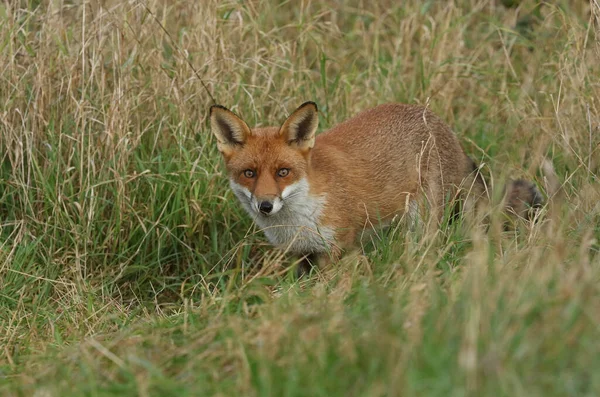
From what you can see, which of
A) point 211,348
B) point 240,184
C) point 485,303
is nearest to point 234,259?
point 240,184

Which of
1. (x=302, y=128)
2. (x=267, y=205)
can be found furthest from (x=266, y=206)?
(x=302, y=128)

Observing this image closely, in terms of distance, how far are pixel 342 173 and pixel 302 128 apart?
42 centimetres

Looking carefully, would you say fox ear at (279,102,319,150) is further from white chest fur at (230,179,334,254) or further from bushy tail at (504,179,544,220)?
bushy tail at (504,179,544,220)

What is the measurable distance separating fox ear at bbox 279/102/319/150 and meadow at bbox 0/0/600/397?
708mm

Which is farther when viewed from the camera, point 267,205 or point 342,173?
point 342,173

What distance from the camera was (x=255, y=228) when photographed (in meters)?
5.81

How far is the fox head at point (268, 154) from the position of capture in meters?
5.06

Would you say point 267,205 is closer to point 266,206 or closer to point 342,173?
point 266,206

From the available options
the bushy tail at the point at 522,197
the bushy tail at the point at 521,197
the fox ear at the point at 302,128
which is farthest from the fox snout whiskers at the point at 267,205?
the bushy tail at the point at 522,197

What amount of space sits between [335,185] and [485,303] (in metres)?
2.29

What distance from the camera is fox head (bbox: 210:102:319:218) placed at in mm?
5059

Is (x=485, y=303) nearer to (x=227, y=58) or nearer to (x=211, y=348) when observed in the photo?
(x=211, y=348)

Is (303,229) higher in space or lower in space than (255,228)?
higher

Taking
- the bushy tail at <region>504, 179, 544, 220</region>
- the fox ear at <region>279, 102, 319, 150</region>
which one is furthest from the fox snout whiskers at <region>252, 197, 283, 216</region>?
the bushy tail at <region>504, 179, 544, 220</region>
